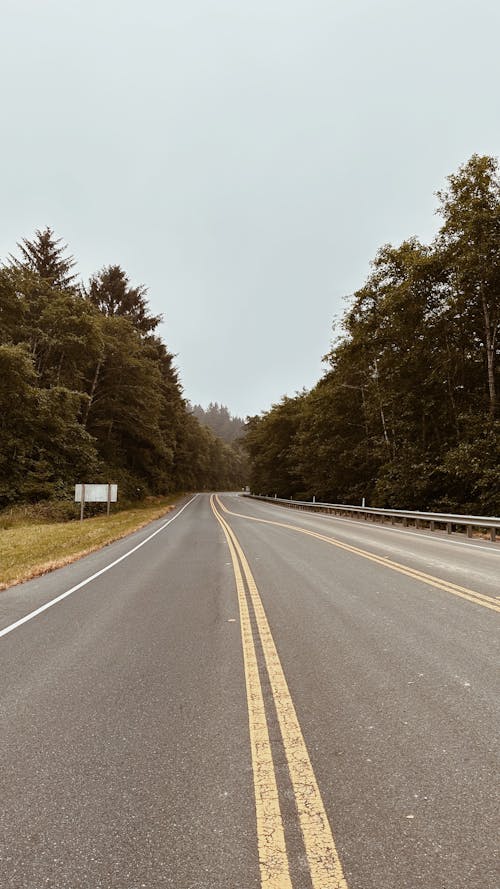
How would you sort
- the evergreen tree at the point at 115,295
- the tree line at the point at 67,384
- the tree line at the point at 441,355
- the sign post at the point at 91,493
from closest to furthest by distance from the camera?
1. the tree line at the point at 441,355
2. the sign post at the point at 91,493
3. the tree line at the point at 67,384
4. the evergreen tree at the point at 115,295

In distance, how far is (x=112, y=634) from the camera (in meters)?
5.49

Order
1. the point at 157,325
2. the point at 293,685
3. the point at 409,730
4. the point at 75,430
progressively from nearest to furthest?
the point at 409,730
the point at 293,685
the point at 75,430
the point at 157,325

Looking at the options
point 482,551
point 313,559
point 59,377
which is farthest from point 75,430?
point 482,551

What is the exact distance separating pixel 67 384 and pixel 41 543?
2011cm

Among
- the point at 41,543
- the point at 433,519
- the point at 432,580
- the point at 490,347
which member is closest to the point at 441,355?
the point at 490,347

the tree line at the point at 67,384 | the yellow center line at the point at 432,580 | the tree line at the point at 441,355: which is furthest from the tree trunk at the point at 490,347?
the tree line at the point at 67,384

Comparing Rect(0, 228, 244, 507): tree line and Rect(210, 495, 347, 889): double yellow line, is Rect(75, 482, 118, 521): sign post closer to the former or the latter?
Rect(0, 228, 244, 507): tree line

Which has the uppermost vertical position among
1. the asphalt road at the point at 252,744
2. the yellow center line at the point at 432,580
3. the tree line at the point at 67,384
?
the tree line at the point at 67,384

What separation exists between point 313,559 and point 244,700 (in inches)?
285

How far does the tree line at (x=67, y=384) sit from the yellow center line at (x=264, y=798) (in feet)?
76.5

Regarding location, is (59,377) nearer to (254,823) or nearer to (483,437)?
(483,437)

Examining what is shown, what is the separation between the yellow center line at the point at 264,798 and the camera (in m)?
2.00

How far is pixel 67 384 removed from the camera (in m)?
32.3

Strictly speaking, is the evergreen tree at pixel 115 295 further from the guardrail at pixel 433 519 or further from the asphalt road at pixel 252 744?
the asphalt road at pixel 252 744
